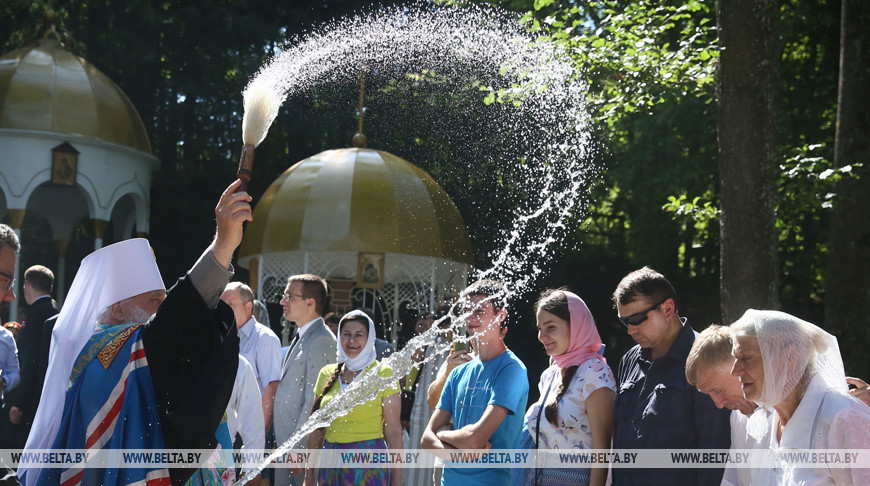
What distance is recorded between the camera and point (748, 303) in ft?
28.4

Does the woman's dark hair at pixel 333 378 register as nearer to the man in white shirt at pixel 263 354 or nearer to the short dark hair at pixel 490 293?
the man in white shirt at pixel 263 354

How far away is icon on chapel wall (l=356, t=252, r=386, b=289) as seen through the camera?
15.9 metres

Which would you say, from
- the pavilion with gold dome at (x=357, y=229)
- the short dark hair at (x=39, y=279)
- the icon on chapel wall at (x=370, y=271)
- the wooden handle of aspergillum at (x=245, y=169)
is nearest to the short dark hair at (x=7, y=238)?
the wooden handle of aspergillum at (x=245, y=169)

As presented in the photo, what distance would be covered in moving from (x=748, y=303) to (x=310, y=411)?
4321 millimetres

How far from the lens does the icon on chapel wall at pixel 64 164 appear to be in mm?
17594

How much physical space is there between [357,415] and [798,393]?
364 cm

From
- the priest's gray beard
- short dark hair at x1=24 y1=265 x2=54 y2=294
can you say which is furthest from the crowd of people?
short dark hair at x1=24 y1=265 x2=54 y2=294

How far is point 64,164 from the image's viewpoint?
17.7 m

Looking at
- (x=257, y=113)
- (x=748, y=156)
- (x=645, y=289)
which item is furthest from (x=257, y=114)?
(x=748, y=156)

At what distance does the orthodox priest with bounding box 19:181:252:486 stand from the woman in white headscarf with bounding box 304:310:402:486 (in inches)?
119

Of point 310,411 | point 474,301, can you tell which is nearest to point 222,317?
point 474,301

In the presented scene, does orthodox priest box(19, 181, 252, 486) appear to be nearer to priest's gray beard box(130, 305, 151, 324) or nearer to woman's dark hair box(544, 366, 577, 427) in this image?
priest's gray beard box(130, 305, 151, 324)

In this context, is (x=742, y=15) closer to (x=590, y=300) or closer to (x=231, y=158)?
(x=590, y=300)

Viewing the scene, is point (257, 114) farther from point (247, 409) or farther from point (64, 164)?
point (64, 164)
